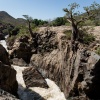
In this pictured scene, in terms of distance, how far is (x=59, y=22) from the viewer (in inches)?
1925

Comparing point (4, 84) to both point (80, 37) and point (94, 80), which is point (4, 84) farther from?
point (80, 37)

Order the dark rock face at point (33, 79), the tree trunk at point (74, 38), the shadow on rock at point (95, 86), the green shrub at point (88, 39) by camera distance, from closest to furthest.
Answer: the shadow on rock at point (95, 86) < the tree trunk at point (74, 38) < the green shrub at point (88, 39) < the dark rock face at point (33, 79)

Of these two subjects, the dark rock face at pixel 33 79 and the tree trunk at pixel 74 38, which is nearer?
the tree trunk at pixel 74 38

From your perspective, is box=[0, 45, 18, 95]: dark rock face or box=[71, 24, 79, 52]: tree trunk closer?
box=[0, 45, 18, 95]: dark rock face

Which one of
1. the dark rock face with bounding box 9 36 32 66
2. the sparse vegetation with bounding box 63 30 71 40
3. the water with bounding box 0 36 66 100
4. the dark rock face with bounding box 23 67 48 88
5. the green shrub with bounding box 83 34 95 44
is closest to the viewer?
the water with bounding box 0 36 66 100

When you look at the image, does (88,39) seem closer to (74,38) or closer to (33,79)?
(74,38)

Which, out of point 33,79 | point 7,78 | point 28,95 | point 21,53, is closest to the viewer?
point 7,78

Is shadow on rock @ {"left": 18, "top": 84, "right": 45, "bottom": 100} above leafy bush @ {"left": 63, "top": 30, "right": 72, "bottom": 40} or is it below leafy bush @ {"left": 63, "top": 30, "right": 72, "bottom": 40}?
below

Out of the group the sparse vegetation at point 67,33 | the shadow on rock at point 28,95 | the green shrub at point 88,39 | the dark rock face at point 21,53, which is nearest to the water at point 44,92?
the shadow on rock at point 28,95

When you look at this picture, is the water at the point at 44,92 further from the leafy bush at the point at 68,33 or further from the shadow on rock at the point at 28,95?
the leafy bush at the point at 68,33

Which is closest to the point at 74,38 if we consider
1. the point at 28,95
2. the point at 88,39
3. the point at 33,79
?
the point at 88,39

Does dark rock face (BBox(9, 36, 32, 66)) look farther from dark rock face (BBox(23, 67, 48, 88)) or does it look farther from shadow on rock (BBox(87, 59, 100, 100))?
shadow on rock (BBox(87, 59, 100, 100))

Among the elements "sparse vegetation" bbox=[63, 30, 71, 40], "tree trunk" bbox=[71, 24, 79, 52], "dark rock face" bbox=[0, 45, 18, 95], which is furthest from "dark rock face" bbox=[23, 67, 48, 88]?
"sparse vegetation" bbox=[63, 30, 71, 40]

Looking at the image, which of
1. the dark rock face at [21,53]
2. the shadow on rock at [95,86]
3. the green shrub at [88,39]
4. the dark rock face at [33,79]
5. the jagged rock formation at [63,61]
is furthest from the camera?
the dark rock face at [21,53]
